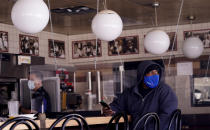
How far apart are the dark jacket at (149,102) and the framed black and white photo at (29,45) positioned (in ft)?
14.6

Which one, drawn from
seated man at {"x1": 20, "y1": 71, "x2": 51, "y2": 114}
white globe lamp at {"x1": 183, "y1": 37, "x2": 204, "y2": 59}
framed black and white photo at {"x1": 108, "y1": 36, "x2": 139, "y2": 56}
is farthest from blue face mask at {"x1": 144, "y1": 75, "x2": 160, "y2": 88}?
framed black and white photo at {"x1": 108, "y1": 36, "x2": 139, "y2": 56}

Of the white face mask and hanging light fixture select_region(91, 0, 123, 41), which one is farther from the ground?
hanging light fixture select_region(91, 0, 123, 41)

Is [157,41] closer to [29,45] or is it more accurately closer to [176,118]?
[176,118]

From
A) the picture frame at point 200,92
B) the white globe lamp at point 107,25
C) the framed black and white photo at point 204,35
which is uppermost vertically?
the framed black and white photo at point 204,35

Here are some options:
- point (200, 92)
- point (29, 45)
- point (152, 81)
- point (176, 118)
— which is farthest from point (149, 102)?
point (29, 45)

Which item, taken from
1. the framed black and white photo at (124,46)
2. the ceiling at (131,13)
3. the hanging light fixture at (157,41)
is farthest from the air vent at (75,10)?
the framed black and white photo at (124,46)

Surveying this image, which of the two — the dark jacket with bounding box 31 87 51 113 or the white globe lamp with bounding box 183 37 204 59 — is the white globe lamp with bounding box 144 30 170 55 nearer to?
the white globe lamp with bounding box 183 37 204 59

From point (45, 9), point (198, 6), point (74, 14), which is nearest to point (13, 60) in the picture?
point (74, 14)

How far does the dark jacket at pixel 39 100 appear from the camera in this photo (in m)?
4.72

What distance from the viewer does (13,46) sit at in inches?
314

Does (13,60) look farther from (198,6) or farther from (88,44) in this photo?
(198,6)

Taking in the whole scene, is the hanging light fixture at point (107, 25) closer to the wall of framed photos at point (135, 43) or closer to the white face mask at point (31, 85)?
the white face mask at point (31, 85)

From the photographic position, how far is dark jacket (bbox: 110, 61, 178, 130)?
150 inches

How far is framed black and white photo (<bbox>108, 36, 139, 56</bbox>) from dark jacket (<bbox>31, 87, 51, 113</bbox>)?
14.2 ft
